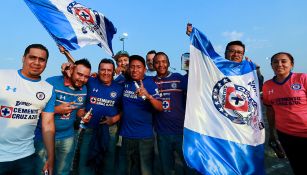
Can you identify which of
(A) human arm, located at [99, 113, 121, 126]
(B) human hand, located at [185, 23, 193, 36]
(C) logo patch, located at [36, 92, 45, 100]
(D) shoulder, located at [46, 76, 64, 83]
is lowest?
(A) human arm, located at [99, 113, 121, 126]

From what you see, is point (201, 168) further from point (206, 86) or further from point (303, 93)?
point (303, 93)

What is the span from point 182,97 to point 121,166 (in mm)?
1774

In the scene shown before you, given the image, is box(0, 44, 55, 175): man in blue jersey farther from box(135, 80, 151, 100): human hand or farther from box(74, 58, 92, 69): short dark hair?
box(135, 80, 151, 100): human hand

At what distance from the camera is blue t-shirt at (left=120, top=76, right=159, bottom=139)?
434 centimetres

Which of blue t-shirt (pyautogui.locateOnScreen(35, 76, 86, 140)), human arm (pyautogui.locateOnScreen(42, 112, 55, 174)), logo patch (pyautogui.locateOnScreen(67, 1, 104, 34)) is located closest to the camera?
human arm (pyautogui.locateOnScreen(42, 112, 55, 174))

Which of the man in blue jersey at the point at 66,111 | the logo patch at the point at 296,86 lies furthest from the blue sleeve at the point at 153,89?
the logo patch at the point at 296,86

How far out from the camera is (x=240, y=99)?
4285mm

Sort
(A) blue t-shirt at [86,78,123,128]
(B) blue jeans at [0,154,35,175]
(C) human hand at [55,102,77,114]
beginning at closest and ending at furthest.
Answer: (B) blue jeans at [0,154,35,175] → (C) human hand at [55,102,77,114] → (A) blue t-shirt at [86,78,123,128]

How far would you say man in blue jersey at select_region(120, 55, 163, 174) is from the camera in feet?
14.2

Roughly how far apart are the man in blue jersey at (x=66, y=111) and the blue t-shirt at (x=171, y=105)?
1.47 metres

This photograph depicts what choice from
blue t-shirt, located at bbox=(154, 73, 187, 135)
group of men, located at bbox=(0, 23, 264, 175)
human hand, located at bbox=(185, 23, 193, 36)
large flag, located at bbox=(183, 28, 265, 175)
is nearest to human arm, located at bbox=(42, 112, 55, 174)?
group of men, located at bbox=(0, 23, 264, 175)

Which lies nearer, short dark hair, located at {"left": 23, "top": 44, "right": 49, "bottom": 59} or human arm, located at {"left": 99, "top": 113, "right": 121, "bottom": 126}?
short dark hair, located at {"left": 23, "top": 44, "right": 49, "bottom": 59}

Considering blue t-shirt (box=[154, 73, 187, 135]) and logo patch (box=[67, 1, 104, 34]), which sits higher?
logo patch (box=[67, 1, 104, 34])

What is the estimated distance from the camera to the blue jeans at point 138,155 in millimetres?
4328
